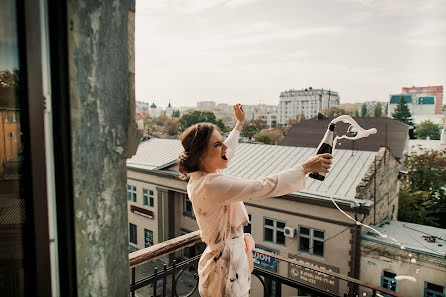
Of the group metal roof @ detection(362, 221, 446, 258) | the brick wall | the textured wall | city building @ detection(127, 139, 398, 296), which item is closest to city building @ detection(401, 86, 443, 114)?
the brick wall

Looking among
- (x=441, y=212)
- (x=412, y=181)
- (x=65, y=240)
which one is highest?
(x=65, y=240)

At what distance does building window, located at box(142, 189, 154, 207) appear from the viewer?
1823 centimetres

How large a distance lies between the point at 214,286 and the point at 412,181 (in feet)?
88.0

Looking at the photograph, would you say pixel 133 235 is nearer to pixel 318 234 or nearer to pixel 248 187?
pixel 318 234

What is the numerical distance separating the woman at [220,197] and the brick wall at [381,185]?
32.0 feet

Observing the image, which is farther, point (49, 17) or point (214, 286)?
point (214, 286)

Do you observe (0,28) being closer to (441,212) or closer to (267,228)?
(267,228)

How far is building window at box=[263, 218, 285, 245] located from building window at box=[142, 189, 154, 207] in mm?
7925

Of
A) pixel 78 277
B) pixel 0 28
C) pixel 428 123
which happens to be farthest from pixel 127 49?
pixel 428 123

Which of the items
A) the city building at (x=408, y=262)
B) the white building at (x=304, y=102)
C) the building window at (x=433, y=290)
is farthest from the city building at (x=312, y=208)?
the white building at (x=304, y=102)

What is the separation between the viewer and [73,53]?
1080mm

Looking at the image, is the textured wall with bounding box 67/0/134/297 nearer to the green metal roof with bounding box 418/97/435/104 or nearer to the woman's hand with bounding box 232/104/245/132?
the woman's hand with bounding box 232/104/245/132

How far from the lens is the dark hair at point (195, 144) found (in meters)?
1.82

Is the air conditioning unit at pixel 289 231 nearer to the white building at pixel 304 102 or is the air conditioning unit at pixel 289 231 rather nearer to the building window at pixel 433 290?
the building window at pixel 433 290
